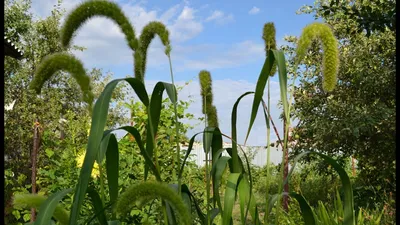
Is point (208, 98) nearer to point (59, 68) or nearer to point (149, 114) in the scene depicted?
point (149, 114)

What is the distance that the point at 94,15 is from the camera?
90 cm

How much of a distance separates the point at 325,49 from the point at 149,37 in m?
0.35

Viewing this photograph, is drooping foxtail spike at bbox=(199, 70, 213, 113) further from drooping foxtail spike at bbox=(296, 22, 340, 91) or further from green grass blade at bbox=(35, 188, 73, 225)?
green grass blade at bbox=(35, 188, 73, 225)

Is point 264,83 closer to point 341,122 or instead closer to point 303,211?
point 303,211

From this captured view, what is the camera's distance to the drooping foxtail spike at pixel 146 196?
0.76 metres

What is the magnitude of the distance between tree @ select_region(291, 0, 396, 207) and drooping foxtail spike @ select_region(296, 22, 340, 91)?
3174 millimetres

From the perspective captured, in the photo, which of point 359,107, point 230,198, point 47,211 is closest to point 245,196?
point 230,198

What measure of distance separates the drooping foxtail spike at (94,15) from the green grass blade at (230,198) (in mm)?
332

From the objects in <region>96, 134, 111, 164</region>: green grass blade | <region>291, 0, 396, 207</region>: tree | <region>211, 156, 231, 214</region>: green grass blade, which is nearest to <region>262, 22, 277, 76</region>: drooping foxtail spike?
<region>211, 156, 231, 214</region>: green grass blade

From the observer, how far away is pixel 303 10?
548 cm

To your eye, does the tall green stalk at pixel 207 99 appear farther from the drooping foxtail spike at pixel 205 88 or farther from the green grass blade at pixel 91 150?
the green grass blade at pixel 91 150

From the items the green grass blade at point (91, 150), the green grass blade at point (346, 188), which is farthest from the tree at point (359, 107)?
the green grass blade at point (91, 150)

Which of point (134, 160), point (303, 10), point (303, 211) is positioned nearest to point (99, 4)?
point (303, 211)

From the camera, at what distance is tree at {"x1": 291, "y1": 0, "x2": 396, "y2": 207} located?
4.21 meters
